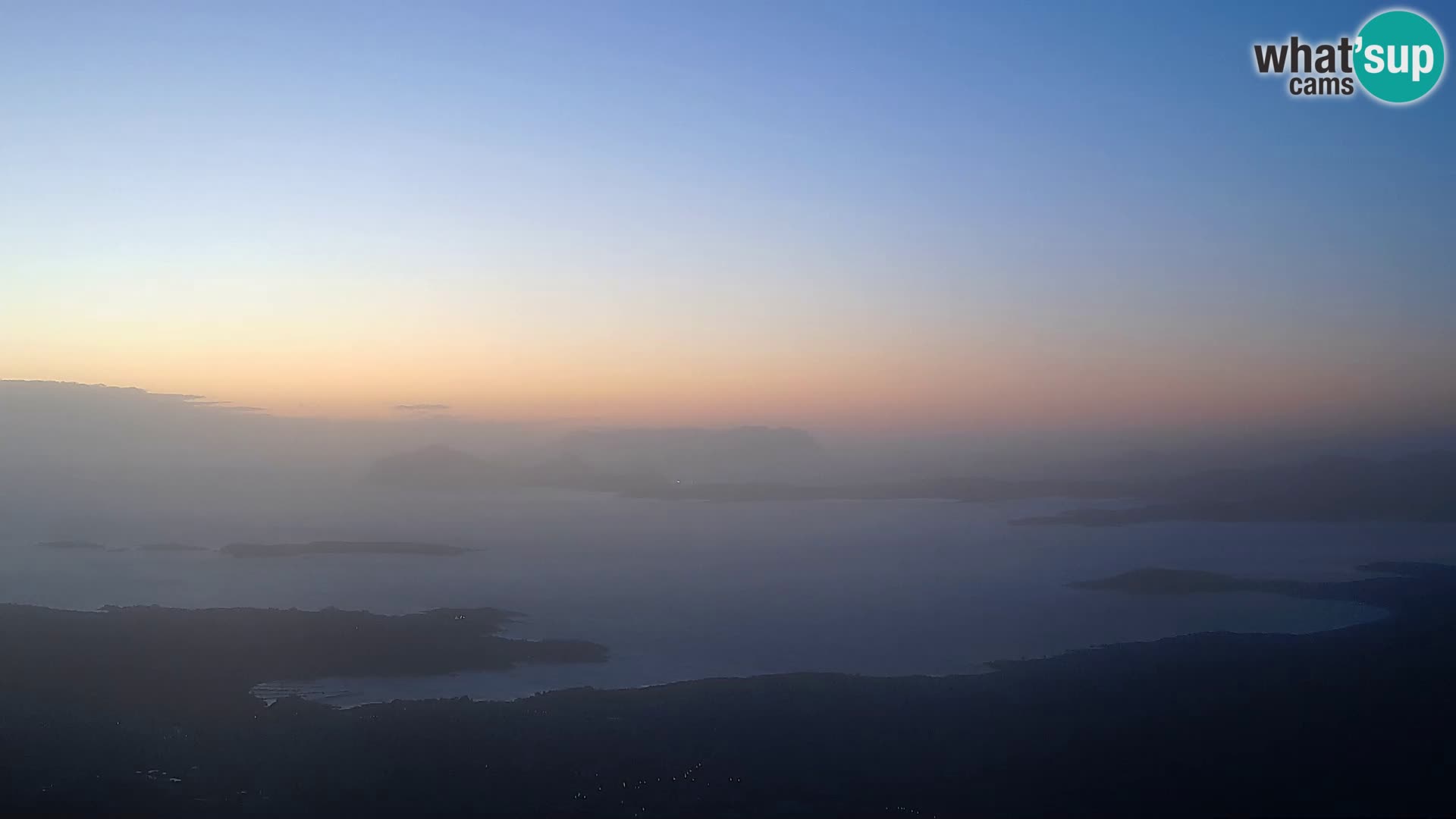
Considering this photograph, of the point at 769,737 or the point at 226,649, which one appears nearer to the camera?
the point at 769,737

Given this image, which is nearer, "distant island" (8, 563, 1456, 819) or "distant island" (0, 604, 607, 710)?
"distant island" (8, 563, 1456, 819)

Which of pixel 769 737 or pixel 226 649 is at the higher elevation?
pixel 769 737

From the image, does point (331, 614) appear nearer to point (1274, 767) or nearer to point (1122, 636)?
point (1122, 636)

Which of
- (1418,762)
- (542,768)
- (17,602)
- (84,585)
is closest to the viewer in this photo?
(1418,762)

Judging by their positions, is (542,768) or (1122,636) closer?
(542,768)

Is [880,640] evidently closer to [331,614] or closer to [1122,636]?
[1122,636]

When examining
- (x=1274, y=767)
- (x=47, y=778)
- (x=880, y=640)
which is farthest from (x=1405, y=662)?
(x=47, y=778)

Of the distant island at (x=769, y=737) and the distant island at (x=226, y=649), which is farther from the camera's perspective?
the distant island at (x=226, y=649)

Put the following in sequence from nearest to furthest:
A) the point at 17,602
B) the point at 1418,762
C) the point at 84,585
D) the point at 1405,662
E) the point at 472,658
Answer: the point at 1418,762
the point at 1405,662
the point at 472,658
the point at 17,602
the point at 84,585

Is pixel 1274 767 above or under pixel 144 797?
above
